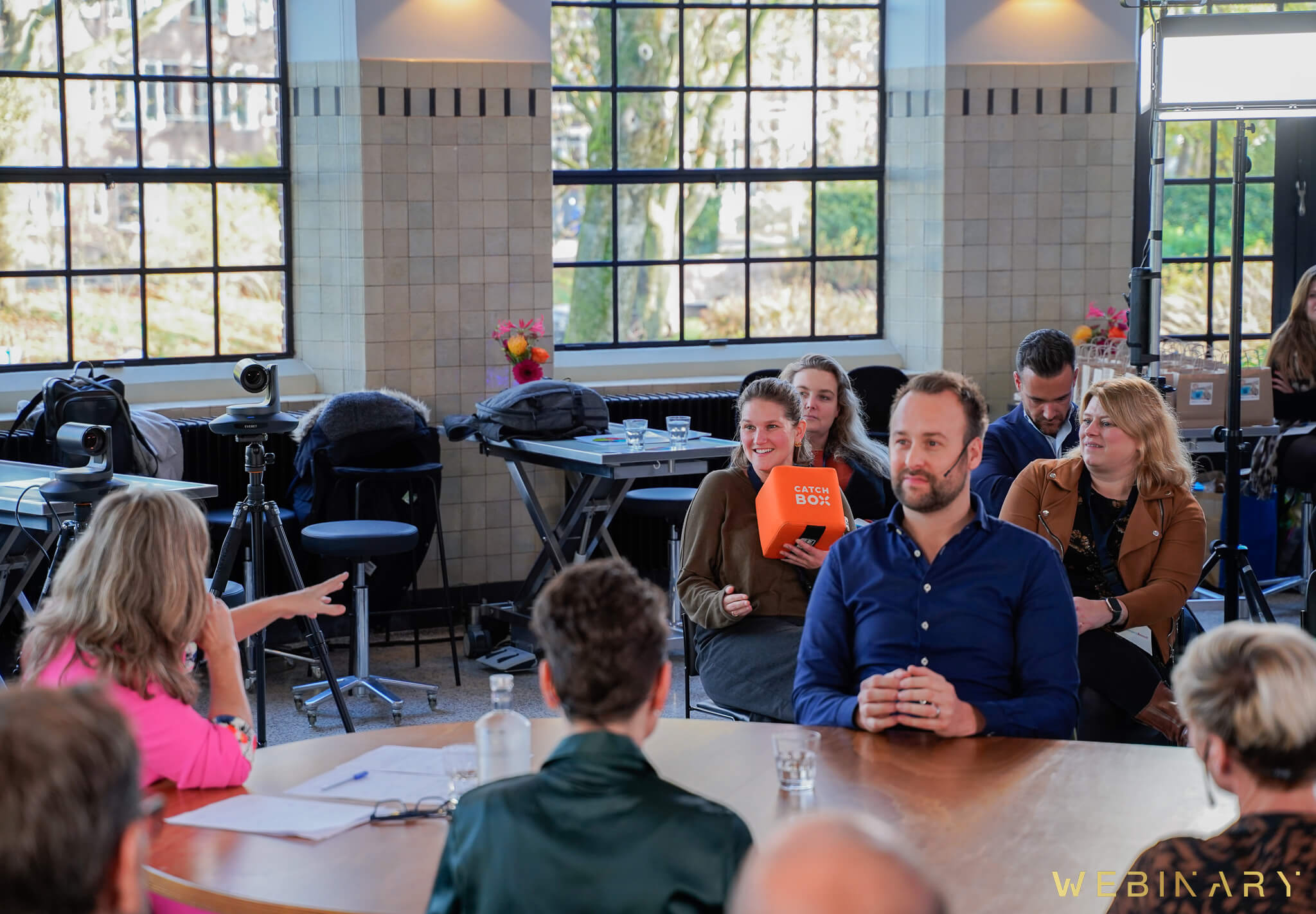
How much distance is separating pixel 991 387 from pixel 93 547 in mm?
5940

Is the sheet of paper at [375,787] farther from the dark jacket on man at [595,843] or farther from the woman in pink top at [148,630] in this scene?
the dark jacket on man at [595,843]

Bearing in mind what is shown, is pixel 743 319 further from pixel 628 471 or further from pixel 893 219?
pixel 628 471

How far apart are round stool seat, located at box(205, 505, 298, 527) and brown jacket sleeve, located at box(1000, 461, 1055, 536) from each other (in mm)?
3137

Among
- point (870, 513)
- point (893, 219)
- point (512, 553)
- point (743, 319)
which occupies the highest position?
point (893, 219)

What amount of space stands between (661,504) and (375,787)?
4031mm

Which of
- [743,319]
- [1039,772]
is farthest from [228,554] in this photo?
[743,319]

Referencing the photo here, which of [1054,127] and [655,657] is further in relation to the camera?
[1054,127]

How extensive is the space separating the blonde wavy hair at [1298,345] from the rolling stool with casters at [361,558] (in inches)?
153

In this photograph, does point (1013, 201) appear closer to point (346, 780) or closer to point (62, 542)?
point (62, 542)

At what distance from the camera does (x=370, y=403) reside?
6457mm

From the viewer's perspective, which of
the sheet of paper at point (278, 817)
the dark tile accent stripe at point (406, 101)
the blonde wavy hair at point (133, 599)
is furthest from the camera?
the dark tile accent stripe at point (406, 101)

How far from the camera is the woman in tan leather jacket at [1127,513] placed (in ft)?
13.5

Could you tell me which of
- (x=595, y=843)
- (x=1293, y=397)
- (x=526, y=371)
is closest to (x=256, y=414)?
(x=526, y=371)

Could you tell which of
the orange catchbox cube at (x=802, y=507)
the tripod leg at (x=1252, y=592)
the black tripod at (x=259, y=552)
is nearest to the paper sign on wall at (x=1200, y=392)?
the tripod leg at (x=1252, y=592)
